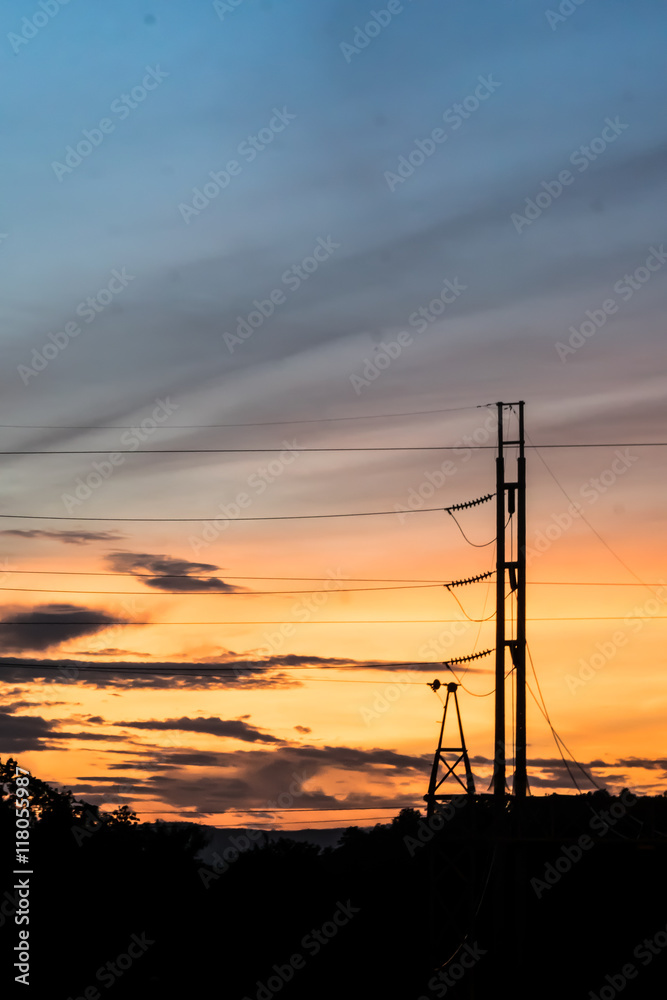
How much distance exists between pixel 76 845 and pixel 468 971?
43.6 metres

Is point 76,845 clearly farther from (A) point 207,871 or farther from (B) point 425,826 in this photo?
(B) point 425,826

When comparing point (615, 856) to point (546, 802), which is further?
point (615, 856)

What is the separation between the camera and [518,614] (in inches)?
1646

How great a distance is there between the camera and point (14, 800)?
80.6 metres

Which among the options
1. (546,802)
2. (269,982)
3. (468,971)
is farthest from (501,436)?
(269,982)

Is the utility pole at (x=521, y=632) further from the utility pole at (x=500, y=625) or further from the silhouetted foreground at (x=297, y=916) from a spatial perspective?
the silhouetted foreground at (x=297, y=916)

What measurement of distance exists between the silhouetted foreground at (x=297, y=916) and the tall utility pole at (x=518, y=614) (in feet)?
24.8

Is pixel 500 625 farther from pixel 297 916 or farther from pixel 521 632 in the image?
pixel 297 916

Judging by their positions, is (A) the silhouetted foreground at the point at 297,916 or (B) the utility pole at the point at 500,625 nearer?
(B) the utility pole at the point at 500,625

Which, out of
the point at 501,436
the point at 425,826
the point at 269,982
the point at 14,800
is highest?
the point at 501,436

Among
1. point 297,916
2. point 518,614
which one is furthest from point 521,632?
point 297,916

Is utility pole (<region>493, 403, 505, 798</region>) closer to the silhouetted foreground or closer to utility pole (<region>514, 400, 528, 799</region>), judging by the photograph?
utility pole (<region>514, 400, 528, 799</region>)

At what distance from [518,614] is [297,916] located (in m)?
56.8

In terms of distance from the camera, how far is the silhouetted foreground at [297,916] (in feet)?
214
